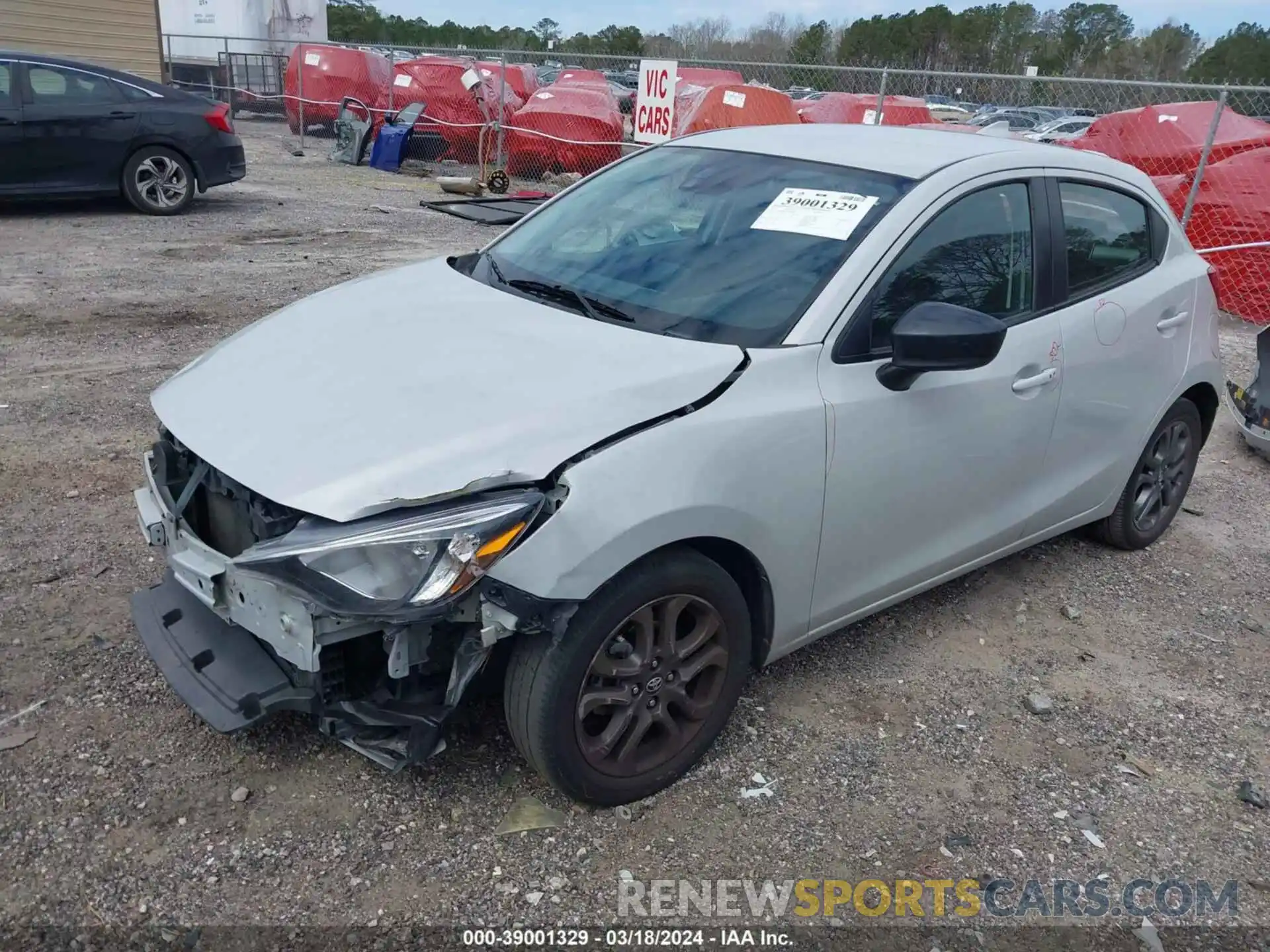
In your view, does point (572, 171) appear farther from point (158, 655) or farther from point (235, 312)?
point (158, 655)

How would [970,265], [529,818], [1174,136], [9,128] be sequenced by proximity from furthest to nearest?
[1174,136] < [9,128] < [970,265] < [529,818]

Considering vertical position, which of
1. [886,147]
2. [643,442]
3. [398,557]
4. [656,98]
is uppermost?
[886,147]

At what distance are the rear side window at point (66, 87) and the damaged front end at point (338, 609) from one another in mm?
9479

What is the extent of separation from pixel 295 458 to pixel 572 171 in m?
14.7

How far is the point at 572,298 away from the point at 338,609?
1387mm

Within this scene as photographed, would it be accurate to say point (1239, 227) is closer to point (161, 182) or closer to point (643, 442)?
point (643, 442)

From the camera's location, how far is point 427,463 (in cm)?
243

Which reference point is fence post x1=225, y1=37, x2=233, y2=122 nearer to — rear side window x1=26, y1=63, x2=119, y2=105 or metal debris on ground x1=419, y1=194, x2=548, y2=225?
rear side window x1=26, y1=63, x2=119, y2=105

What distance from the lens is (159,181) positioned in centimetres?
1127

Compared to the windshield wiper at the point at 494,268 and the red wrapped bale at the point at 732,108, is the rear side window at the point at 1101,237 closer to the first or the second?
the windshield wiper at the point at 494,268

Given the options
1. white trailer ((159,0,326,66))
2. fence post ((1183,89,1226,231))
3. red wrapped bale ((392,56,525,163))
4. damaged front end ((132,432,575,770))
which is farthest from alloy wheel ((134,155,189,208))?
white trailer ((159,0,326,66))

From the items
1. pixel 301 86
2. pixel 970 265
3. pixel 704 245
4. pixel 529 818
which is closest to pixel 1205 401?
pixel 970 265

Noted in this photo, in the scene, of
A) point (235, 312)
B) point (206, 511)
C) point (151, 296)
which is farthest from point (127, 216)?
point (206, 511)

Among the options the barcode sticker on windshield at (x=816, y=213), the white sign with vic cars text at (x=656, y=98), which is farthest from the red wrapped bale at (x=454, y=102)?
the barcode sticker on windshield at (x=816, y=213)
